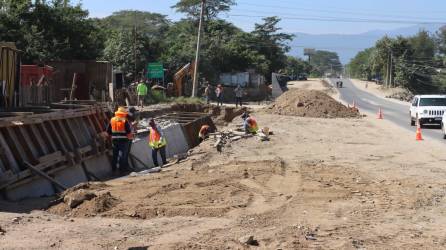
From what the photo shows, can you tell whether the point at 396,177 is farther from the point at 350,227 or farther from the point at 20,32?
the point at 20,32

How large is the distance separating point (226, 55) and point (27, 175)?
2061 inches

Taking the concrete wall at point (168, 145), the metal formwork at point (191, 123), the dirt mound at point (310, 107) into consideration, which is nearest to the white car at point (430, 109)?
the dirt mound at point (310, 107)

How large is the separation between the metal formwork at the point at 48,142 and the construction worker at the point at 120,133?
71cm

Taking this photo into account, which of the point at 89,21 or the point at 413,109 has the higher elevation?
the point at 89,21

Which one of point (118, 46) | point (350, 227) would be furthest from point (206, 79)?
point (350, 227)

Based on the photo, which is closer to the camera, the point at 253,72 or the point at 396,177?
the point at 396,177

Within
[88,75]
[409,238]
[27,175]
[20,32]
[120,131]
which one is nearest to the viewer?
[409,238]

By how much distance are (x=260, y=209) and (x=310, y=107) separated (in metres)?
29.8

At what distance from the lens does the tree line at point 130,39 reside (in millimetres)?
35031

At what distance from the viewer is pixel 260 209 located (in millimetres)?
10836

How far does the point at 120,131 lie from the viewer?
16312mm

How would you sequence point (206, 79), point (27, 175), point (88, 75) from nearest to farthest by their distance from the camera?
point (27, 175)
point (88, 75)
point (206, 79)

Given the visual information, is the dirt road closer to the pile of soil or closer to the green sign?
the pile of soil

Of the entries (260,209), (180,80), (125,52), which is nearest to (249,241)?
(260,209)
